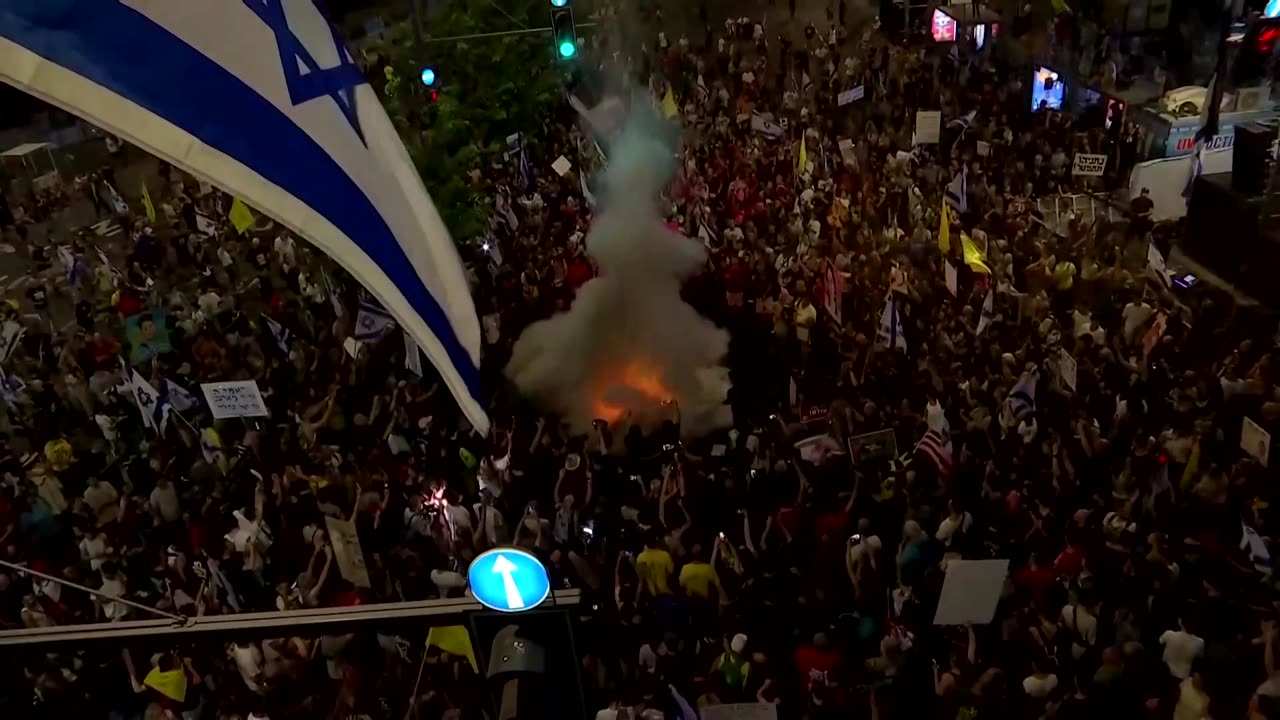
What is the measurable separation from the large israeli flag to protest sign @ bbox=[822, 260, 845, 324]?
7.42 metres

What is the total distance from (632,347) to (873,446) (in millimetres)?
5731

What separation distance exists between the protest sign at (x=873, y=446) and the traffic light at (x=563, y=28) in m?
8.89

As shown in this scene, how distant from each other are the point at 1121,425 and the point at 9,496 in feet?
41.6

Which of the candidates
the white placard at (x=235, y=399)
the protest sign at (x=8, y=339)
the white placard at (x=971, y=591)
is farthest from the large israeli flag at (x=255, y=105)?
the protest sign at (x=8, y=339)

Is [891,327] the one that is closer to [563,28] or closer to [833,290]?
[833,290]

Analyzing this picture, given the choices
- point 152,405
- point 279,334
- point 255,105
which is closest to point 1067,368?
point 255,105

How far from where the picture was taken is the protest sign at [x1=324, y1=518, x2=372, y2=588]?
9.03 meters

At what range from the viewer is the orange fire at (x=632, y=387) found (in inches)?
533

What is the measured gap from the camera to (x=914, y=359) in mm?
12305

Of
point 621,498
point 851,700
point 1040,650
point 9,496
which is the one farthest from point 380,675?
point 9,496

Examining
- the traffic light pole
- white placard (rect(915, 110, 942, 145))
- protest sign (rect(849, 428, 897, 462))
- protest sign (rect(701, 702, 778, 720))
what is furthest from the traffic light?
protest sign (rect(701, 702, 778, 720))

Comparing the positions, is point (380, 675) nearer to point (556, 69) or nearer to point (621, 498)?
Answer: point (621, 498)

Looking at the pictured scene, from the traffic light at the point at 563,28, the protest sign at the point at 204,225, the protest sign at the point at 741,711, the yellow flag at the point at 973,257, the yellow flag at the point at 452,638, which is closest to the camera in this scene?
the yellow flag at the point at 452,638

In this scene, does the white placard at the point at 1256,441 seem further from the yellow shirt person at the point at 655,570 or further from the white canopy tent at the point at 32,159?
the white canopy tent at the point at 32,159
